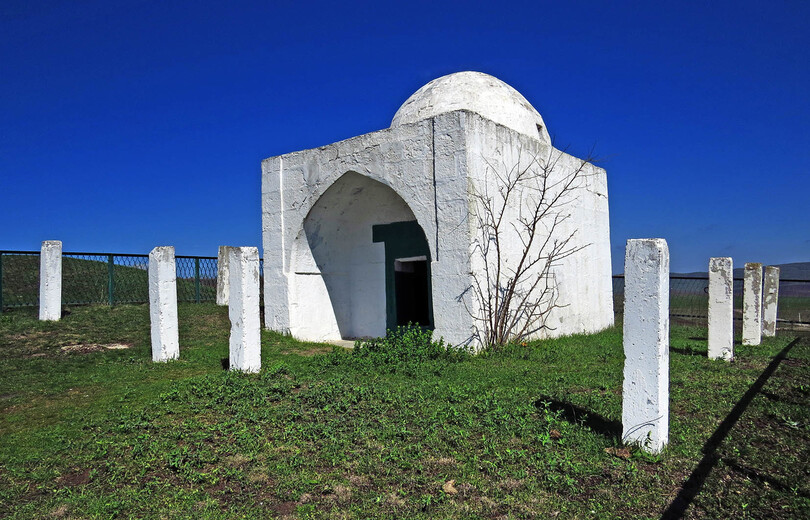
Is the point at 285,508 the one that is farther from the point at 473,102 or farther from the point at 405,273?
the point at 405,273

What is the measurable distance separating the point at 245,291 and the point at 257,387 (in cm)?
147

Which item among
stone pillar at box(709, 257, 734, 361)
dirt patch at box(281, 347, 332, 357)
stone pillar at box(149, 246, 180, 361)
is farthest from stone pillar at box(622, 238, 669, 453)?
stone pillar at box(149, 246, 180, 361)

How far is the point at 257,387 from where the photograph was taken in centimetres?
588

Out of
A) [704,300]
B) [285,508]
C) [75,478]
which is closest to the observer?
[285,508]

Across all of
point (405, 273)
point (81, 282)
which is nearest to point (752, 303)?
point (405, 273)

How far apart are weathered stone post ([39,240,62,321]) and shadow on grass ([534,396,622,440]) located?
34.3ft

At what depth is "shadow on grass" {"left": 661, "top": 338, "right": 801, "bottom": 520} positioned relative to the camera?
3.10 metres

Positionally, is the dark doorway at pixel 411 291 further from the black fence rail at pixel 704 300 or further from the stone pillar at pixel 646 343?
the stone pillar at pixel 646 343

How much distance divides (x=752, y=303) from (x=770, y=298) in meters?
2.85

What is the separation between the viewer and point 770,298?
12.1m

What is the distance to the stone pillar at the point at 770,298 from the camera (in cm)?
1179

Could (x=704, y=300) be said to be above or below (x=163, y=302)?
below

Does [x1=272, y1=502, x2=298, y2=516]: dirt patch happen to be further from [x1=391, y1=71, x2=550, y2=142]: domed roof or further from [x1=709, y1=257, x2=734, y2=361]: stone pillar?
[x1=391, y1=71, x2=550, y2=142]: domed roof

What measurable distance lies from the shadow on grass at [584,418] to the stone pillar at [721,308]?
4259mm
